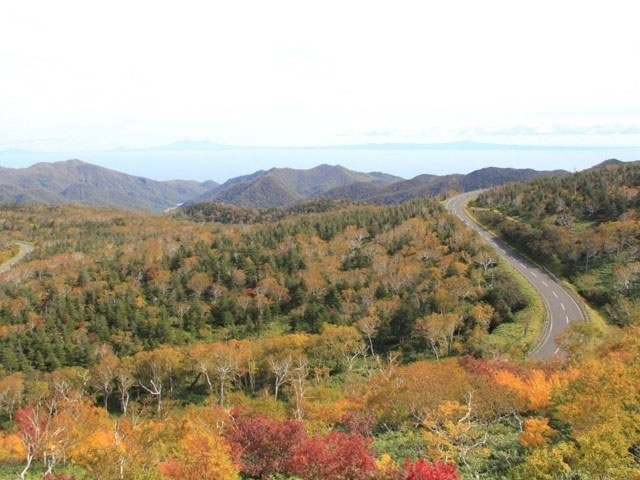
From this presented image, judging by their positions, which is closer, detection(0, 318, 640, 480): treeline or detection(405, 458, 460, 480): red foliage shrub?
detection(405, 458, 460, 480): red foliage shrub

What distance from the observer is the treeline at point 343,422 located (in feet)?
80.2

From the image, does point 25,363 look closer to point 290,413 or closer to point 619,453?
point 290,413

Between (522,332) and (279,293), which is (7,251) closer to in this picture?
(279,293)

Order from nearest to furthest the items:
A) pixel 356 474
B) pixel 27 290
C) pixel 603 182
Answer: pixel 356 474 → pixel 27 290 → pixel 603 182

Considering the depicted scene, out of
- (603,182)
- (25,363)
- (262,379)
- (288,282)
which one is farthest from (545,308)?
(25,363)

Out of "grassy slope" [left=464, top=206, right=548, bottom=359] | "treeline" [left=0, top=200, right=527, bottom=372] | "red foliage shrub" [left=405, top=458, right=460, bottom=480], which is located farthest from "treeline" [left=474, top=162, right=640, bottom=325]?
"red foliage shrub" [left=405, top=458, right=460, bottom=480]

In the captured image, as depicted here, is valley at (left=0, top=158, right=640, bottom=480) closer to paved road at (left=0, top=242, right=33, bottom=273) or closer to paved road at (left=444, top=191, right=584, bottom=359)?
paved road at (left=444, top=191, right=584, bottom=359)

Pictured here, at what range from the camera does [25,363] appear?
263 feet

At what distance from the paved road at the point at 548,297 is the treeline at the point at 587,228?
11.3 ft

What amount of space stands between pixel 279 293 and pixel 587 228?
71.1 meters

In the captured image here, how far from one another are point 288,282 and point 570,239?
60.0 meters

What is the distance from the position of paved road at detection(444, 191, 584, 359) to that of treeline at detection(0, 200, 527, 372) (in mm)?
5848

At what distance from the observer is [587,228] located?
10569cm

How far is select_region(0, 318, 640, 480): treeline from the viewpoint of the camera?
80.2ft
